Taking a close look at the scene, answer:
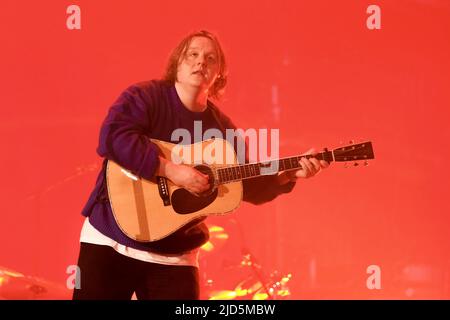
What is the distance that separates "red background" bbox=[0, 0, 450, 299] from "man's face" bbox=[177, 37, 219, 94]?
57.6 inches

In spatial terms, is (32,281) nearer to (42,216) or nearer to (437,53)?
(42,216)

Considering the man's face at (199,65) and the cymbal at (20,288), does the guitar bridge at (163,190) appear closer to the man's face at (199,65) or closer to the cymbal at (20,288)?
the man's face at (199,65)

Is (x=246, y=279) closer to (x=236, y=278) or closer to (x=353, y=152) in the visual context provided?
(x=236, y=278)

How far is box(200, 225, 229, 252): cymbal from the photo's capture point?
385 cm

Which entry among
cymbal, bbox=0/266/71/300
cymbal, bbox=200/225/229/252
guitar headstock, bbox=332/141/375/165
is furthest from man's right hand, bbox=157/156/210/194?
cymbal, bbox=200/225/229/252

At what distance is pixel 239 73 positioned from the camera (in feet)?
12.9

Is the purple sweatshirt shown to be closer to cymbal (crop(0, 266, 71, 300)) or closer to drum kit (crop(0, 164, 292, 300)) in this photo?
cymbal (crop(0, 266, 71, 300))

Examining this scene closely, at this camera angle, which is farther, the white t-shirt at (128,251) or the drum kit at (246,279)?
the drum kit at (246,279)

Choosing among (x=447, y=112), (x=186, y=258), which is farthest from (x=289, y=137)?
(x=186, y=258)

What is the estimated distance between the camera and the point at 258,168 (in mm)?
2207

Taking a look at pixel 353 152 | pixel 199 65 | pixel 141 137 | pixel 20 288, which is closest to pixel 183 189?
pixel 141 137

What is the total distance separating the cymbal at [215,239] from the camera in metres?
3.85

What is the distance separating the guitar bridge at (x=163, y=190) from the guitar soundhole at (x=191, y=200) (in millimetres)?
21

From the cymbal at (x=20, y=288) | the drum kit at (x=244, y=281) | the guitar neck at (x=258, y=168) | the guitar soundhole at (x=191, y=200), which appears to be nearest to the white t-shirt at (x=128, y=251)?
the guitar soundhole at (x=191, y=200)
